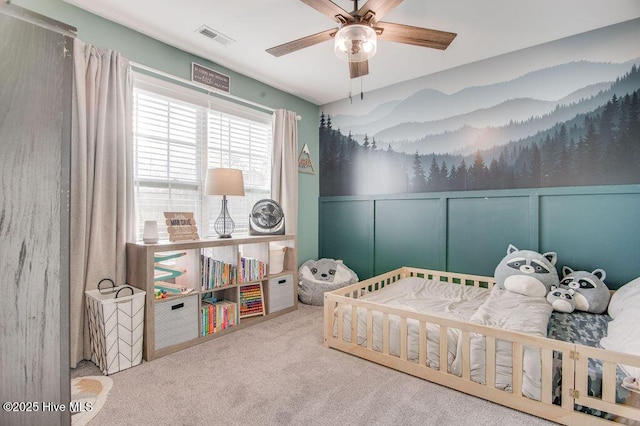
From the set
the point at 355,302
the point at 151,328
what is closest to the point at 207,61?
the point at 151,328

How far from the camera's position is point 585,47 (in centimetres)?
258

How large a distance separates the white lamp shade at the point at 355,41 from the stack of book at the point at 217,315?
2171 mm

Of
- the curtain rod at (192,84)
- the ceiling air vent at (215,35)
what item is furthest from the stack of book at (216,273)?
the ceiling air vent at (215,35)

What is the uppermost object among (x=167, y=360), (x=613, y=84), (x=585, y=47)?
(x=585, y=47)

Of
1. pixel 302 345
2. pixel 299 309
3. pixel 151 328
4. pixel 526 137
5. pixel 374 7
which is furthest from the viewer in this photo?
pixel 299 309

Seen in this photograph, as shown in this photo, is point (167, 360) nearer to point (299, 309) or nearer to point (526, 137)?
point (299, 309)

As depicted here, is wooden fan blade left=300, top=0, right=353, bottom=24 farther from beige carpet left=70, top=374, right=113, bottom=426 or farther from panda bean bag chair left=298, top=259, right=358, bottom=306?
panda bean bag chair left=298, top=259, right=358, bottom=306

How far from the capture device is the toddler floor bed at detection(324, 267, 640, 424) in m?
1.53

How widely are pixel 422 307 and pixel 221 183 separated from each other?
1963 millimetres

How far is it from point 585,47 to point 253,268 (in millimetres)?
3429

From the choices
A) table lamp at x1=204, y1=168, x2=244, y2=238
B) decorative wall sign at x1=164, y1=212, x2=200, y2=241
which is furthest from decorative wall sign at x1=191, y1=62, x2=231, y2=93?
decorative wall sign at x1=164, y1=212, x2=200, y2=241

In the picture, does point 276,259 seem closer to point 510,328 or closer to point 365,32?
point 510,328

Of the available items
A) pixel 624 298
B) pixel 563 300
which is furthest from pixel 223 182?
pixel 624 298

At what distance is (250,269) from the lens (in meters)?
2.95
